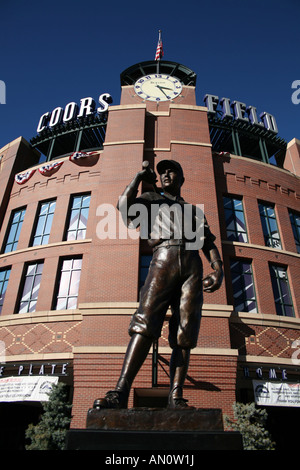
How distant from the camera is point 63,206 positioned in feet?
51.7

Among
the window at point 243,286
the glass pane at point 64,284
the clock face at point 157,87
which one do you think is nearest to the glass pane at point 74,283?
the glass pane at point 64,284

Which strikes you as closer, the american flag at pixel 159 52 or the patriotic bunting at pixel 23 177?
the patriotic bunting at pixel 23 177

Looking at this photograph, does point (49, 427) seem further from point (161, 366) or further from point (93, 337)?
point (161, 366)

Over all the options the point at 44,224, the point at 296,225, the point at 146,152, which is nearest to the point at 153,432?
the point at 146,152

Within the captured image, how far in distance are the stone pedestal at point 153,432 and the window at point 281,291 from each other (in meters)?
12.5

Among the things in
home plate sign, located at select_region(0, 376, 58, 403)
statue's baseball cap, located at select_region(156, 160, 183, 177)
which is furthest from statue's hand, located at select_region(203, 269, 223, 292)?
home plate sign, located at select_region(0, 376, 58, 403)

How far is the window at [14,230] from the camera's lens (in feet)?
53.9

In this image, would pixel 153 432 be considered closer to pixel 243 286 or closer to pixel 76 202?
pixel 243 286

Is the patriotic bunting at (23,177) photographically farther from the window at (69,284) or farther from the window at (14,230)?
the window at (69,284)

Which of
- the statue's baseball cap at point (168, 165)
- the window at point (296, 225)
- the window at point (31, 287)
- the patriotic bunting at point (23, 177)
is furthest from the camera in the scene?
the patriotic bunting at point (23, 177)

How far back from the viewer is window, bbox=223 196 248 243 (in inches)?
597

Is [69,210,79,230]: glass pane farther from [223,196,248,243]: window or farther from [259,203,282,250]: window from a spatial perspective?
[259,203,282,250]: window

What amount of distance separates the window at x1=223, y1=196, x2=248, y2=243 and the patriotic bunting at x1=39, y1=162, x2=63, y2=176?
30.0 feet
